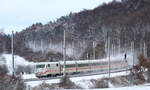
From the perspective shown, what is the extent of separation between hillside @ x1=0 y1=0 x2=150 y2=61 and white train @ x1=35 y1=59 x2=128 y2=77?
28418mm

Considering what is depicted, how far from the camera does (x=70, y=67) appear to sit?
45.6 m

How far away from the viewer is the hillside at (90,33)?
330 ft

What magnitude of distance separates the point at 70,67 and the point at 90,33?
86.7 metres

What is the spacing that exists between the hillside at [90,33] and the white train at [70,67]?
93.2ft

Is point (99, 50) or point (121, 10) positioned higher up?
point (121, 10)

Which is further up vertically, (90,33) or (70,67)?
(90,33)

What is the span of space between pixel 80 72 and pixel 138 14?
360 ft

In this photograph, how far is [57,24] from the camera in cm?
15938

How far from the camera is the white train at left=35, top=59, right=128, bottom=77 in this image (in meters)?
42.1

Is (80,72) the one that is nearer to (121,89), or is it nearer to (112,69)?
(112,69)

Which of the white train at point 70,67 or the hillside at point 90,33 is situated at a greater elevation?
the hillside at point 90,33

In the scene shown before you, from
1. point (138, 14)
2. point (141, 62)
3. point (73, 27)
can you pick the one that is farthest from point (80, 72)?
point (138, 14)

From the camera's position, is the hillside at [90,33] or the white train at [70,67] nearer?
the white train at [70,67]

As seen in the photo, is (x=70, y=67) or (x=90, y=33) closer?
(x=70, y=67)
